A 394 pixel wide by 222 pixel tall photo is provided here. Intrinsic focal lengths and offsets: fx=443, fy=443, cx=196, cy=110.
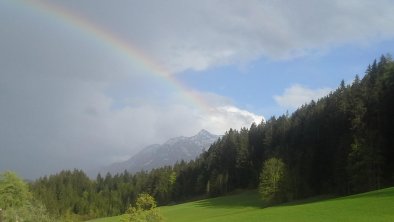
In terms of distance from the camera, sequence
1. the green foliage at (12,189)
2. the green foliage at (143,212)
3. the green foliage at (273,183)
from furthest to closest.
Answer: the green foliage at (273,183) < the green foliage at (12,189) < the green foliage at (143,212)

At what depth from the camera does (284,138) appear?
409 feet

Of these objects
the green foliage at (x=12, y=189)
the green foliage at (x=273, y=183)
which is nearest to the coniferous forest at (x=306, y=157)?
the green foliage at (x=273, y=183)

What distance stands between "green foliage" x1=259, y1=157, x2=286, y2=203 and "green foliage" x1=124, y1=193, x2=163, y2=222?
5043 cm

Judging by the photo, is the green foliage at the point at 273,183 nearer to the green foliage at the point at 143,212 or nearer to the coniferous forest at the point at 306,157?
the coniferous forest at the point at 306,157

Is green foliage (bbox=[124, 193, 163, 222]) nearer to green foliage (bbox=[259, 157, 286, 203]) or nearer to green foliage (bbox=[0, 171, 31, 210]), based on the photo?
green foliage (bbox=[0, 171, 31, 210])

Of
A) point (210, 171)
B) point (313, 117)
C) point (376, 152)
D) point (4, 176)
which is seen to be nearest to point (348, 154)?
point (376, 152)

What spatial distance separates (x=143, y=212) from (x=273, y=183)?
5214 centimetres

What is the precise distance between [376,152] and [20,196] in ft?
206

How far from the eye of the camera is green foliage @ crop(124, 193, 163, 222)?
3799 centimetres

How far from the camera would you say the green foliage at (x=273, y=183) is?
86.1 meters

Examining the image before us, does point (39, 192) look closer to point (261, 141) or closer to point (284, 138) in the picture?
point (261, 141)

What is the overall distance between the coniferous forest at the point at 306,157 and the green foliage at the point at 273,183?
10.1 inches

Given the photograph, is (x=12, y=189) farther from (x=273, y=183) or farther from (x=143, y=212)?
(x=143, y=212)


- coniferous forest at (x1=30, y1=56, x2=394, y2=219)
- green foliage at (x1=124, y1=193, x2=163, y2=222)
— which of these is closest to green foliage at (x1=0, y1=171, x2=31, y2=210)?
coniferous forest at (x1=30, y1=56, x2=394, y2=219)
